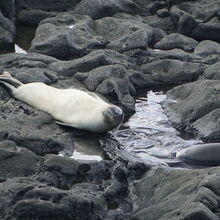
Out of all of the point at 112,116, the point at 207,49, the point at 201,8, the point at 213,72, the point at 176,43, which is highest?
the point at 112,116

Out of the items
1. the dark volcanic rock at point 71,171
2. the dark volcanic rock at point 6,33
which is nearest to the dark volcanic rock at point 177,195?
the dark volcanic rock at point 71,171

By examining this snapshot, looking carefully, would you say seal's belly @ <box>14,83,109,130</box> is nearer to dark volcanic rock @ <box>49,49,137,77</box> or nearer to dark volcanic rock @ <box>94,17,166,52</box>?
dark volcanic rock @ <box>49,49,137,77</box>

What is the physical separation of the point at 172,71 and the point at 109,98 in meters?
2.62

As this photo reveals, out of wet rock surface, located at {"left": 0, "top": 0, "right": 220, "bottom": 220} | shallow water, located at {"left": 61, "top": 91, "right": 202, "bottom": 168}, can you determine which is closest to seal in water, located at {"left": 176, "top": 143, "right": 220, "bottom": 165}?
shallow water, located at {"left": 61, "top": 91, "right": 202, "bottom": 168}

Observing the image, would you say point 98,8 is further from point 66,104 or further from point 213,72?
point 66,104

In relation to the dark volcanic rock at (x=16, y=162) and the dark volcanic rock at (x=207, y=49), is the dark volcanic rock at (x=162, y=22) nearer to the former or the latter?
the dark volcanic rock at (x=207, y=49)

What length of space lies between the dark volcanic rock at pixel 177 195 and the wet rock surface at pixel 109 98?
0.02m

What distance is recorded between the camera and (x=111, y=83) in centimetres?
1308

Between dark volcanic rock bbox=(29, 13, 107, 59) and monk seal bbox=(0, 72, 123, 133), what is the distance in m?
3.33

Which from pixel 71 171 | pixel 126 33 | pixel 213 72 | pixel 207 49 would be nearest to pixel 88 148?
pixel 71 171

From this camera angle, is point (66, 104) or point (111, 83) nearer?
point (66, 104)

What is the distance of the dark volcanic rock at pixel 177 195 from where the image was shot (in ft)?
24.7

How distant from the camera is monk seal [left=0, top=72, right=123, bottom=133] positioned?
11.0 m

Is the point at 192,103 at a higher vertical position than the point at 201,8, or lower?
higher
